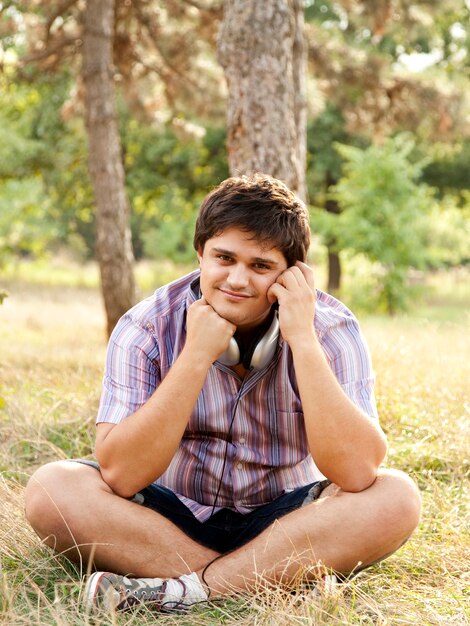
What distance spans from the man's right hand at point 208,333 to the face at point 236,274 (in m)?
0.05

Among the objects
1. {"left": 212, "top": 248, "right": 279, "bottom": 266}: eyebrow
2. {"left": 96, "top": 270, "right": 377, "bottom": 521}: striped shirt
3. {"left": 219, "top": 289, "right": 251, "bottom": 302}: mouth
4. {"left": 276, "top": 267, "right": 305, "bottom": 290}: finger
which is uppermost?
{"left": 212, "top": 248, "right": 279, "bottom": 266}: eyebrow

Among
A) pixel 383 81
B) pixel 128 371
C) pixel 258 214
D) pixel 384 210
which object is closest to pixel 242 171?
pixel 258 214

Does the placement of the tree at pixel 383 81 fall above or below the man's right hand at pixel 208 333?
above

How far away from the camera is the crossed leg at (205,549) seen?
2.74m

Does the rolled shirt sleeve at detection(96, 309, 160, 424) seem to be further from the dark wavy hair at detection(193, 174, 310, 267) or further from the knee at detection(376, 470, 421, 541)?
the knee at detection(376, 470, 421, 541)

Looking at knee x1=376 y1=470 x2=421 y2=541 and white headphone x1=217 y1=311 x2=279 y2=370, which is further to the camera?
white headphone x1=217 y1=311 x2=279 y2=370

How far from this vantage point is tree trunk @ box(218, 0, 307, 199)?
17.1ft

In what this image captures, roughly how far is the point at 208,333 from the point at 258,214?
478 mm

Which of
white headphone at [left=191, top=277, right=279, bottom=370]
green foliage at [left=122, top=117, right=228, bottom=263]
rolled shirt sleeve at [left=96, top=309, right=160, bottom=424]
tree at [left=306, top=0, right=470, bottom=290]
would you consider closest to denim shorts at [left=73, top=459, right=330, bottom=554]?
rolled shirt sleeve at [left=96, top=309, right=160, bottom=424]

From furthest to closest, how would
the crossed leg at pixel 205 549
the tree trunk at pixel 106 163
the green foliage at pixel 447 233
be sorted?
the green foliage at pixel 447 233 < the tree trunk at pixel 106 163 < the crossed leg at pixel 205 549

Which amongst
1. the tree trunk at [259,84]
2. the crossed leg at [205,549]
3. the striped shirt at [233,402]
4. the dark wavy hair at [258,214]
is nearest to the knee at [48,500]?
the crossed leg at [205,549]

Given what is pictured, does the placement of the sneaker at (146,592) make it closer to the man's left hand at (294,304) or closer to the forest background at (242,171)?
the forest background at (242,171)

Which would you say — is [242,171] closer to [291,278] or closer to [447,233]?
[291,278]

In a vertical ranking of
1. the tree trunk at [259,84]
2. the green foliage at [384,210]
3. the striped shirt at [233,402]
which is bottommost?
the green foliage at [384,210]
